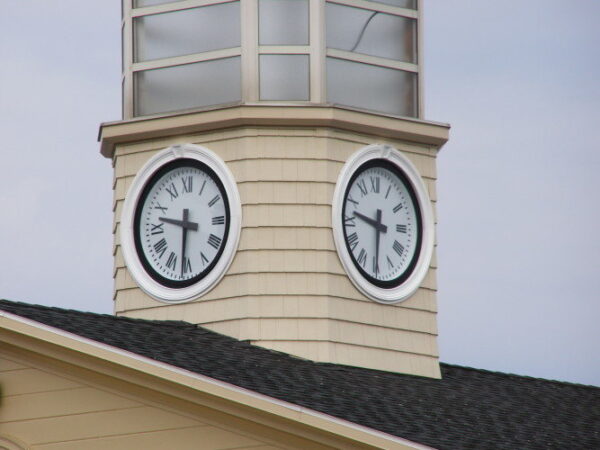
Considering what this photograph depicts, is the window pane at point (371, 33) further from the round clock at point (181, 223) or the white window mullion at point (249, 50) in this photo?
the round clock at point (181, 223)

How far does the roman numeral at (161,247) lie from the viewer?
18672mm

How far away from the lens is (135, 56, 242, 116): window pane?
18.8 meters

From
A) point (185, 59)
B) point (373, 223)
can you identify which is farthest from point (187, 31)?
point (373, 223)

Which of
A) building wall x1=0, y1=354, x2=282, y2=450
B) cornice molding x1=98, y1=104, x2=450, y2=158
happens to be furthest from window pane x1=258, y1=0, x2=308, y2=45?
building wall x1=0, y1=354, x2=282, y2=450

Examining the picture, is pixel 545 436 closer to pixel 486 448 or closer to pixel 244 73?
pixel 486 448

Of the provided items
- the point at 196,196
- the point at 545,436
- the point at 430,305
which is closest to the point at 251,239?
the point at 196,196

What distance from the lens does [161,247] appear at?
18.7 m

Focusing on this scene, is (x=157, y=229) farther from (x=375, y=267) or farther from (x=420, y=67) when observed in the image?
(x=420, y=67)

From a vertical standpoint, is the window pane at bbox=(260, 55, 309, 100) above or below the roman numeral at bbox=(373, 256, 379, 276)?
above

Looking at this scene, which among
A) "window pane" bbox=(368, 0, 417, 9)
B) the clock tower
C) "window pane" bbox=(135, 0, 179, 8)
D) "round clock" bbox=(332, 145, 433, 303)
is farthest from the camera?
"window pane" bbox=(368, 0, 417, 9)

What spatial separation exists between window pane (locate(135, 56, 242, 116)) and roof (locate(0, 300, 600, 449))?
254 cm

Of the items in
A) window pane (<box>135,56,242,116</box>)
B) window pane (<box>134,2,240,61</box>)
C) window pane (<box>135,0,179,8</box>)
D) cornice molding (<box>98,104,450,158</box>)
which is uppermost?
window pane (<box>135,0,179,8</box>)

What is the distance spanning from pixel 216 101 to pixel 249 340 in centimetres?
274

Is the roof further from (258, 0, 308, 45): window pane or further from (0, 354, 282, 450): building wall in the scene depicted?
(258, 0, 308, 45): window pane
